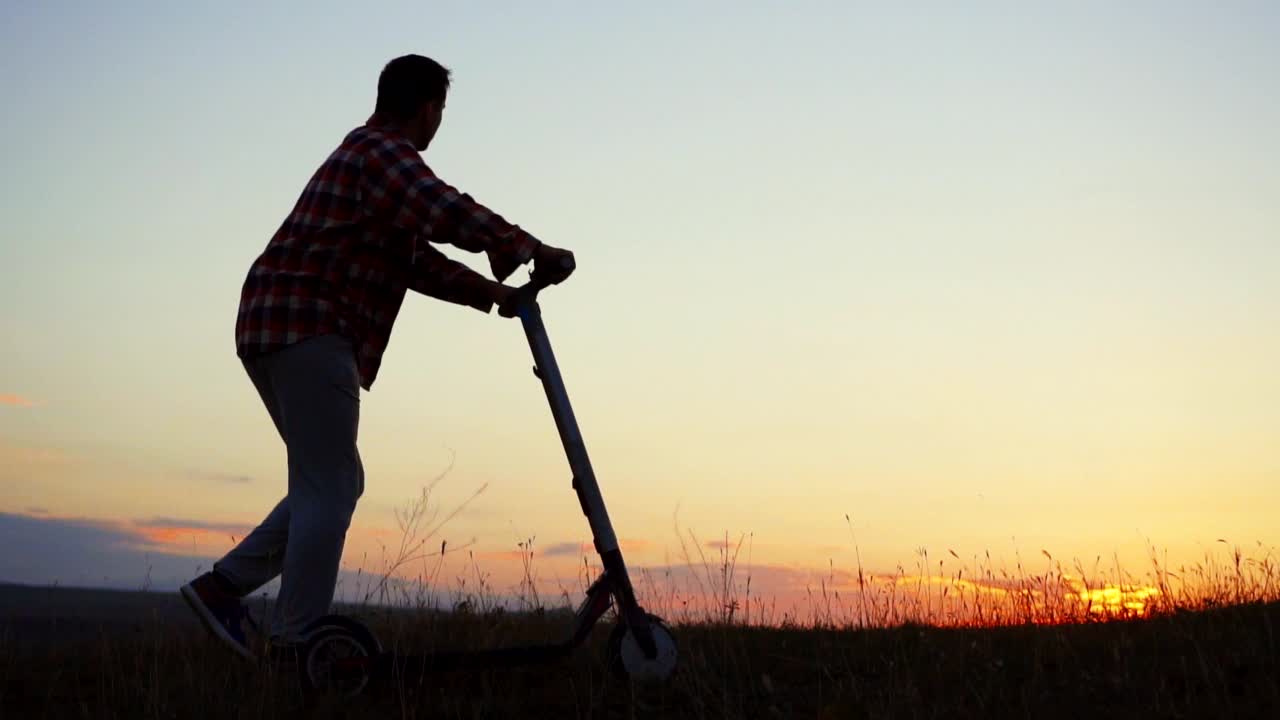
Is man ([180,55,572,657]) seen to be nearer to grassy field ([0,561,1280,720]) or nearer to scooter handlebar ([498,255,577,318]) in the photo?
scooter handlebar ([498,255,577,318])

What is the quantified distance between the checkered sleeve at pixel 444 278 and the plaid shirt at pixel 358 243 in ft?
0.53

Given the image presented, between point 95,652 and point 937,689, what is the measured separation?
3976 millimetres

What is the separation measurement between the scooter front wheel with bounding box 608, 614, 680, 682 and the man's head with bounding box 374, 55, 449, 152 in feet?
7.02

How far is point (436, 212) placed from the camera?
181 inches

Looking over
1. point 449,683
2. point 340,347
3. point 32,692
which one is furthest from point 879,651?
point 32,692

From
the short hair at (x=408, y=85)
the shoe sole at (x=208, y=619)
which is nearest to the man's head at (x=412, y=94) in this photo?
the short hair at (x=408, y=85)

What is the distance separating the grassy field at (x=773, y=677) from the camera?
15.1 feet

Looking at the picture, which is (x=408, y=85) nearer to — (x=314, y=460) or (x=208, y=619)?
(x=314, y=460)

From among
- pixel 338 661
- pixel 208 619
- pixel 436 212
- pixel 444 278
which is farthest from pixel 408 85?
pixel 208 619

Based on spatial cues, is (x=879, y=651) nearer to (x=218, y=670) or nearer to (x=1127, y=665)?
(x=1127, y=665)

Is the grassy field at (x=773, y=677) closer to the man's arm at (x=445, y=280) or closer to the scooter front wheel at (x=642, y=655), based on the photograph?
the scooter front wheel at (x=642, y=655)

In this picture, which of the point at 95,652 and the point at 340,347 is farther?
the point at 95,652

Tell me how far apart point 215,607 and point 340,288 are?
5.07ft

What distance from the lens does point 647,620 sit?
189 inches
